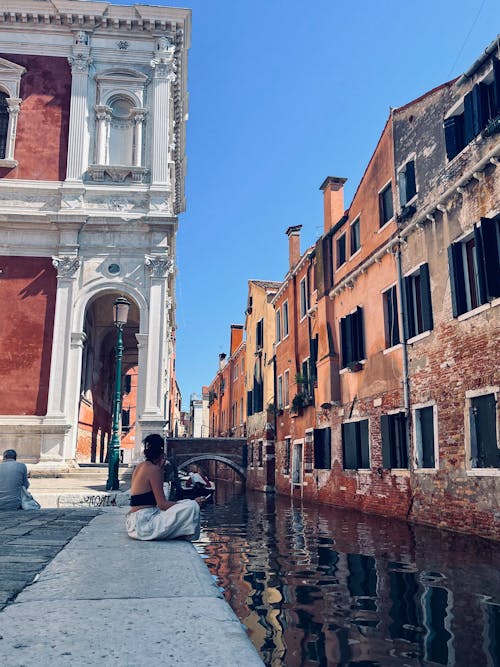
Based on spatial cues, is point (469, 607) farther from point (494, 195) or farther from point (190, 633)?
point (494, 195)

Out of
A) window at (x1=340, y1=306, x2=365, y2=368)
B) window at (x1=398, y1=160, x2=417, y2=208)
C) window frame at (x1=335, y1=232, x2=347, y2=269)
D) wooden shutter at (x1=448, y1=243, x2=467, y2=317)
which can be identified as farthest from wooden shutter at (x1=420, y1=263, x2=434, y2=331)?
window frame at (x1=335, y1=232, x2=347, y2=269)

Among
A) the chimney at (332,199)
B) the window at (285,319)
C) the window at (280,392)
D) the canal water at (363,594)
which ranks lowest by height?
the canal water at (363,594)

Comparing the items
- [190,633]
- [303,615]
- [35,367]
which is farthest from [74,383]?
[190,633]

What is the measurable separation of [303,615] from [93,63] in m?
19.6

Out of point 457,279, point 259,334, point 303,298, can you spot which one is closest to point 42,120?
point 303,298

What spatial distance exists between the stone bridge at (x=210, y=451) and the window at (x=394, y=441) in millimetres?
16466

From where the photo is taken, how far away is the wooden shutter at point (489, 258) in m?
8.95

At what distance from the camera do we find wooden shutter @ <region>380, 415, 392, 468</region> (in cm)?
1218

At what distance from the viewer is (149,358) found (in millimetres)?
16953

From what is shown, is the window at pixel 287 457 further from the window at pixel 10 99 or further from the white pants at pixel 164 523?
the white pants at pixel 164 523

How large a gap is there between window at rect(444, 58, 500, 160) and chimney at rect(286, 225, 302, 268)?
11.5m

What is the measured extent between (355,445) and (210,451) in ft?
48.9

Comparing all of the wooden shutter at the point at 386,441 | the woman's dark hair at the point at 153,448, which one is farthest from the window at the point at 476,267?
the woman's dark hair at the point at 153,448

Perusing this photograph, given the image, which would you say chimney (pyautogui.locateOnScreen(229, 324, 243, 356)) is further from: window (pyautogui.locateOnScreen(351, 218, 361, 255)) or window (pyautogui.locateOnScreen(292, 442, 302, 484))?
window (pyautogui.locateOnScreen(351, 218, 361, 255))
